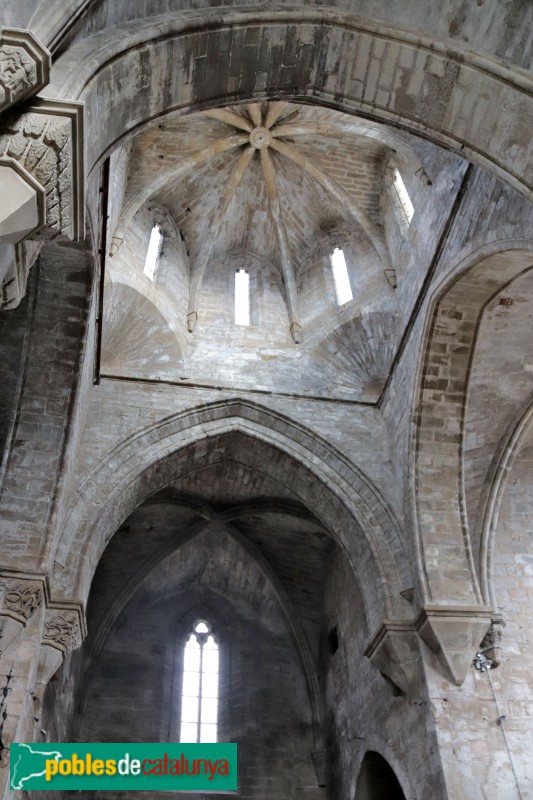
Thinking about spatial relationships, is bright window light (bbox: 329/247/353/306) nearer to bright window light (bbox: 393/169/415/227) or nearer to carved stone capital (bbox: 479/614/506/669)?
bright window light (bbox: 393/169/415/227)

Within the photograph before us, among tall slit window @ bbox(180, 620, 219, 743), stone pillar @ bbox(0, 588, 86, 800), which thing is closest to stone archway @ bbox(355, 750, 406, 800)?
tall slit window @ bbox(180, 620, 219, 743)

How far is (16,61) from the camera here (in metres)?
3.38

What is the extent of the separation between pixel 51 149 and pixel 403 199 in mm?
8479

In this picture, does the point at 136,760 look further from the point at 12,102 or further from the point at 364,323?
the point at 364,323

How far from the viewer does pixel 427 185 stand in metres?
9.52

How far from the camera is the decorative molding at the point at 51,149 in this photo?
361 cm

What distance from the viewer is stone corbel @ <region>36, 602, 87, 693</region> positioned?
7230 mm

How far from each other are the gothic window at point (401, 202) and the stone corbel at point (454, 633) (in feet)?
18.6

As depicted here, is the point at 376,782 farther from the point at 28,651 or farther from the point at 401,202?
the point at 401,202

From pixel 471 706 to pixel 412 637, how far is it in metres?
0.94

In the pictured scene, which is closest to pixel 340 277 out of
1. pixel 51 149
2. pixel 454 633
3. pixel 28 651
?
pixel 454 633

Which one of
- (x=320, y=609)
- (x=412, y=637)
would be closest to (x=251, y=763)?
(x=320, y=609)

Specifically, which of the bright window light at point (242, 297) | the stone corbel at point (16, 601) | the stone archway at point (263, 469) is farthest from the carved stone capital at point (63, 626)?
the bright window light at point (242, 297)

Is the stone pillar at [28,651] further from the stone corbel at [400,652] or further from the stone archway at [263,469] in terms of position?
the stone corbel at [400,652]
